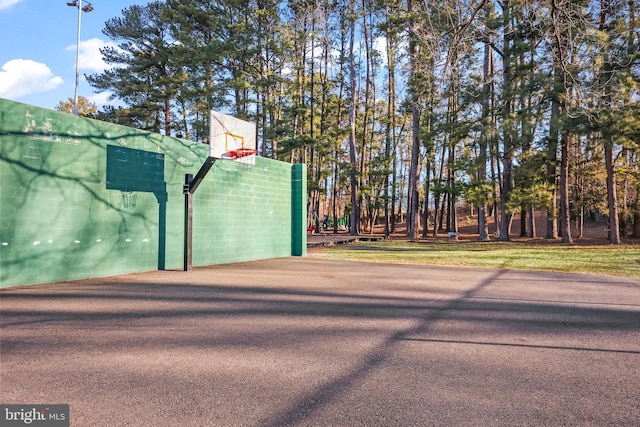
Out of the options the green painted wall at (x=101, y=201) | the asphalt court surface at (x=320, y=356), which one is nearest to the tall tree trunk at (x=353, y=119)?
the green painted wall at (x=101, y=201)

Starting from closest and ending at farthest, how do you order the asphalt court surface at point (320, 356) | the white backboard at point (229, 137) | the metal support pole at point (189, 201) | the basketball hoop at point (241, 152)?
the asphalt court surface at point (320, 356) < the metal support pole at point (189, 201) < the white backboard at point (229, 137) < the basketball hoop at point (241, 152)

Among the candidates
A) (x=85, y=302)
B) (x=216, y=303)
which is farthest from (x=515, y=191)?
(x=85, y=302)

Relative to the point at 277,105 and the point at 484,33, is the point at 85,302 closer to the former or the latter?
the point at 484,33

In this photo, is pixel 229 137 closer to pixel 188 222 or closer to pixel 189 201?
pixel 189 201

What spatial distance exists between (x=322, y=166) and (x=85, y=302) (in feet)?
105

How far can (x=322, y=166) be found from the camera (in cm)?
3788

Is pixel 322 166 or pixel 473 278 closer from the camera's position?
pixel 473 278

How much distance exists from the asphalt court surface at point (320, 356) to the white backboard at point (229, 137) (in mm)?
4313

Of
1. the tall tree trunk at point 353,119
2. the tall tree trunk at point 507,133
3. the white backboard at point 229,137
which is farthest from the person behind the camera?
the tall tree trunk at point 353,119

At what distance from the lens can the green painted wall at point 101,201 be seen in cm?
789

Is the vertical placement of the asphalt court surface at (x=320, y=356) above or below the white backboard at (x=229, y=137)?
below

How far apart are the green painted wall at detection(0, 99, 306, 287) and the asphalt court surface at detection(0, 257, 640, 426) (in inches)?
43.0

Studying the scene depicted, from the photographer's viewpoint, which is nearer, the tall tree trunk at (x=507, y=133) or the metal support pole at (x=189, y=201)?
the metal support pole at (x=189, y=201)

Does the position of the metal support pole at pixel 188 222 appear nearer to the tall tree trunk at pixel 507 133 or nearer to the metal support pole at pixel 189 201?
the metal support pole at pixel 189 201
